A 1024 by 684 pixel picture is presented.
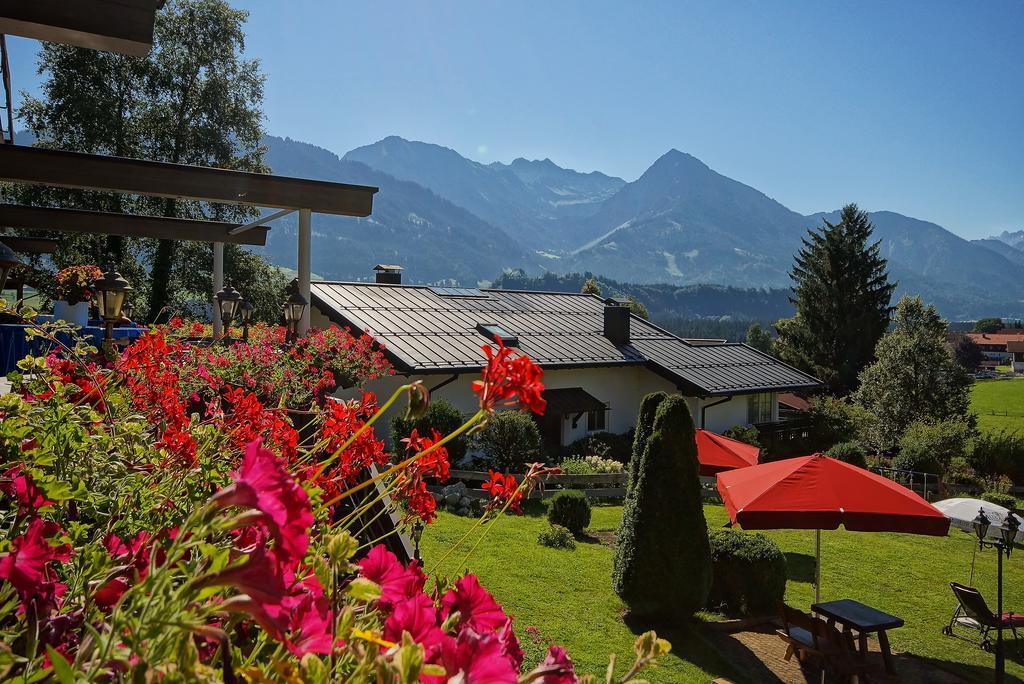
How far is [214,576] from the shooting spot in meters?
0.56

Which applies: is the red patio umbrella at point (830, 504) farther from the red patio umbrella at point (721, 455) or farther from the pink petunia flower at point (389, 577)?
the pink petunia flower at point (389, 577)

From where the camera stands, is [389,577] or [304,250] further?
[304,250]

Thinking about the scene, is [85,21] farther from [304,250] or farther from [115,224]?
[115,224]

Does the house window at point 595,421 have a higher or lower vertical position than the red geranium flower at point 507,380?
lower

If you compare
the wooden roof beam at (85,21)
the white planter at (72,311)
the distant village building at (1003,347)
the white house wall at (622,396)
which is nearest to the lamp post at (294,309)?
the white planter at (72,311)

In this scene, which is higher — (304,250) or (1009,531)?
(304,250)

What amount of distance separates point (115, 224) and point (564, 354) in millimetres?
13817

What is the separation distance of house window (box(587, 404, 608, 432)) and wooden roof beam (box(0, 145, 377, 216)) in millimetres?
15054

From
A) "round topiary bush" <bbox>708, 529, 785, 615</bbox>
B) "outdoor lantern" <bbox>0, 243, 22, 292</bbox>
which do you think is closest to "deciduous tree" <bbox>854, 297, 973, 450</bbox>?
"round topiary bush" <bbox>708, 529, 785, 615</bbox>

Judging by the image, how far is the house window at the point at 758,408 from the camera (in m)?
26.4

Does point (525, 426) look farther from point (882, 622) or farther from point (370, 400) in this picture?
point (370, 400)

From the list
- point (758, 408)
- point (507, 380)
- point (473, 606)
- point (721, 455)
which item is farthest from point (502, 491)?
point (758, 408)

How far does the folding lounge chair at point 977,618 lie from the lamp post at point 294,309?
9493 mm

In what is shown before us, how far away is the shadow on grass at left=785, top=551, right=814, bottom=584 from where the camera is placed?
12234 mm
